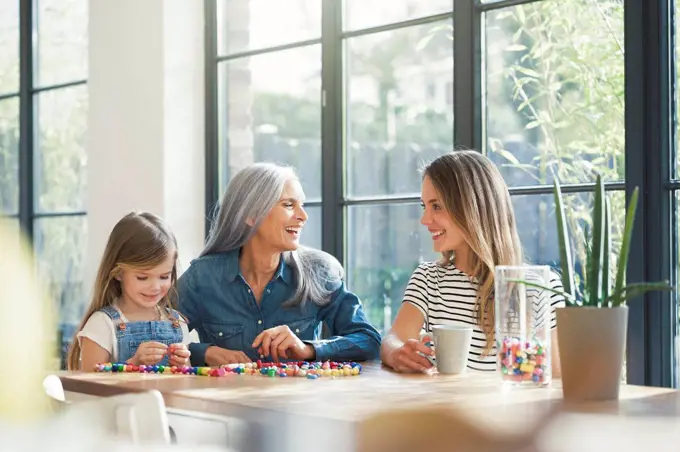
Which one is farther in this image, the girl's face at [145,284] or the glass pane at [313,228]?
the glass pane at [313,228]

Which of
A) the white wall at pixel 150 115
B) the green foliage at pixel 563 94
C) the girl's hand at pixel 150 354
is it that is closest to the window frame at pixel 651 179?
the green foliage at pixel 563 94

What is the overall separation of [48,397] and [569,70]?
2.43 metres

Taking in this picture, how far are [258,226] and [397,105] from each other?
3.91 ft

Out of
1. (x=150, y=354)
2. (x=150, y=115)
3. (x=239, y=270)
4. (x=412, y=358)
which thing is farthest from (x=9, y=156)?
(x=412, y=358)

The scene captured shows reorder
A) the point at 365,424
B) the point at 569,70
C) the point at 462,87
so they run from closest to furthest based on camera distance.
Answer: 1. the point at 365,424
2. the point at 569,70
3. the point at 462,87

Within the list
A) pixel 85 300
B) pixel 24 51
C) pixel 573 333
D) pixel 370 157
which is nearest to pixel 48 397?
pixel 573 333

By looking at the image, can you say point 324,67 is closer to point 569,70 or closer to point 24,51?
point 569,70

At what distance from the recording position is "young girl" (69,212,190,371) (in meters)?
2.86

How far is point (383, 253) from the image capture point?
13.9 feet

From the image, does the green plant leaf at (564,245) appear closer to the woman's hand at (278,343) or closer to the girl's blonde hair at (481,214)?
the girl's blonde hair at (481,214)

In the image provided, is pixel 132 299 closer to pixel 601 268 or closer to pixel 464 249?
pixel 464 249

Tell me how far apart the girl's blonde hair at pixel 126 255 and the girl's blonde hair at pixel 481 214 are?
813 millimetres

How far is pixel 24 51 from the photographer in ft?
19.4

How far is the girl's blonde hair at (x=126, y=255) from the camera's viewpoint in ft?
9.70
